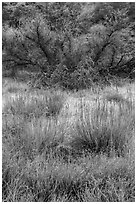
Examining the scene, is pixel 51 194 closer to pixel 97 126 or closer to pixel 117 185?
pixel 117 185

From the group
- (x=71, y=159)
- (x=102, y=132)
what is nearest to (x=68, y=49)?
(x=102, y=132)

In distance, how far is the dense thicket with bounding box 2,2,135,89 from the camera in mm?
7304

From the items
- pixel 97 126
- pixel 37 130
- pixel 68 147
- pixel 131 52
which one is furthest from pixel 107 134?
pixel 131 52

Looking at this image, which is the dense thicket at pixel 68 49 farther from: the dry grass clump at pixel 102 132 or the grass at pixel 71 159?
the dry grass clump at pixel 102 132

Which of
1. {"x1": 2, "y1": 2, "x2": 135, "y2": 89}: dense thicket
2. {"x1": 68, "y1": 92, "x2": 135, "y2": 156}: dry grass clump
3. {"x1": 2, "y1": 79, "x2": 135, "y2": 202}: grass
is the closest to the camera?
{"x1": 2, "y1": 79, "x2": 135, "y2": 202}: grass

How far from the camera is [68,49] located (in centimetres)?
737

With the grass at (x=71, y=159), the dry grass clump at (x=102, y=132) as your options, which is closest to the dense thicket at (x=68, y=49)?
the grass at (x=71, y=159)

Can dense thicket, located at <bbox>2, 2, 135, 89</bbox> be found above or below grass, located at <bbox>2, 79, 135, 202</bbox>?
above

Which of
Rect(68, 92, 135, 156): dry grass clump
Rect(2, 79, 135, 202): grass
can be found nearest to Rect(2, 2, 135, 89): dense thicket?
Rect(2, 79, 135, 202): grass

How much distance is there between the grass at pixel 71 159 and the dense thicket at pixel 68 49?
329 centimetres

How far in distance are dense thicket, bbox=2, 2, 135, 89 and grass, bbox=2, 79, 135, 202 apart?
3.29 metres

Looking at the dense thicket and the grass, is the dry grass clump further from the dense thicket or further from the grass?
the dense thicket

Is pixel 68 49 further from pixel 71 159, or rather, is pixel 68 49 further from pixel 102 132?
pixel 71 159

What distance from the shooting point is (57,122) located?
143 inches
